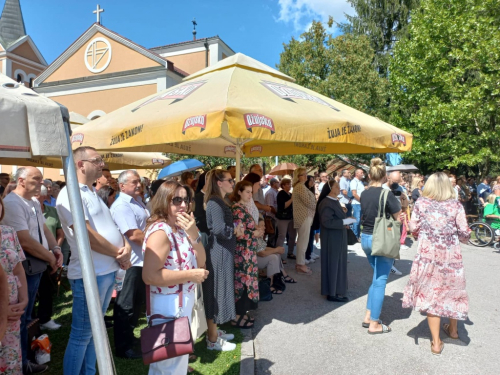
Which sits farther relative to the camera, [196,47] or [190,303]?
[196,47]

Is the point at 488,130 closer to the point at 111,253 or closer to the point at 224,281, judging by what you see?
the point at 224,281

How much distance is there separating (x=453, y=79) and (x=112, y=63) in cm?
1810

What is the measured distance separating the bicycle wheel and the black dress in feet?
27.5

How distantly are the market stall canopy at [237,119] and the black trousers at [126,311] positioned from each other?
141 cm

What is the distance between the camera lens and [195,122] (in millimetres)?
3164

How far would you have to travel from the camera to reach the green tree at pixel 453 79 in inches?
579

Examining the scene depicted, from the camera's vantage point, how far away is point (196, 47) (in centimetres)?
2473

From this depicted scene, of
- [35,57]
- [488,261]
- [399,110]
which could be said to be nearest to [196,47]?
[399,110]

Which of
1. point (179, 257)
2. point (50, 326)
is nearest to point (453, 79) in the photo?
point (179, 257)

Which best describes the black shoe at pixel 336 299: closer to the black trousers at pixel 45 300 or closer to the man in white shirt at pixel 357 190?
the black trousers at pixel 45 300

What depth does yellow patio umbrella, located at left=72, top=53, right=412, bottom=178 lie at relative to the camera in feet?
10.4

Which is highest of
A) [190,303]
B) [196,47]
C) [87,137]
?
[196,47]

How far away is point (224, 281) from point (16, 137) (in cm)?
281

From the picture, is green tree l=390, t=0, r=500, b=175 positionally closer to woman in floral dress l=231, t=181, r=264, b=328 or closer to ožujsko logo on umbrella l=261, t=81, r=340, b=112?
ožujsko logo on umbrella l=261, t=81, r=340, b=112
